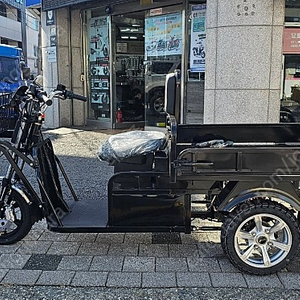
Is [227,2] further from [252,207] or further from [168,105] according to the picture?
[252,207]

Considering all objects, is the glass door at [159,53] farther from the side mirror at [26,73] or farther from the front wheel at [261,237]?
the front wheel at [261,237]

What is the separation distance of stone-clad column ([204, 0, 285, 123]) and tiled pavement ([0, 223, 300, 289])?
310cm

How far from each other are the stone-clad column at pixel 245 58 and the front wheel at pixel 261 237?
11.9 feet

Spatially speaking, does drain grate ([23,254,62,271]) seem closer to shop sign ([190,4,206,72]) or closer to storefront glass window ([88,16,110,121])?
shop sign ([190,4,206,72])

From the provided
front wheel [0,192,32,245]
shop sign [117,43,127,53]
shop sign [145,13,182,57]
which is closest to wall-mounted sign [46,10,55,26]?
shop sign [117,43,127,53]

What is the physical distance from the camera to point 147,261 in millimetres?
3633

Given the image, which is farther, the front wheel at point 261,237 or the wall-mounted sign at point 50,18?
the wall-mounted sign at point 50,18

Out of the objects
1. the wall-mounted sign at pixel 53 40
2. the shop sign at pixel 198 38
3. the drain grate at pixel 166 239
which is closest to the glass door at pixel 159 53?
the shop sign at pixel 198 38

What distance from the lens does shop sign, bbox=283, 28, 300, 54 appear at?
285 inches

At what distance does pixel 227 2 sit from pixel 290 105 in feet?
7.61

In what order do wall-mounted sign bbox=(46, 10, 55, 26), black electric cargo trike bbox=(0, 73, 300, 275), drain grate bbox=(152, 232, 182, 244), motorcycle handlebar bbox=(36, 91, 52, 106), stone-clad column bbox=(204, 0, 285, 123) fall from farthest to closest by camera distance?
1. wall-mounted sign bbox=(46, 10, 55, 26)
2. stone-clad column bbox=(204, 0, 285, 123)
3. drain grate bbox=(152, 232, 182, 244)
4. motorcycle handlebar bbox=(36, 91, 52, 106)
5. black electric cargo trike bbox=(0, 73, 300, 275)

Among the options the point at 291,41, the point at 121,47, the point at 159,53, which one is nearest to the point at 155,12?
the point at 159,53

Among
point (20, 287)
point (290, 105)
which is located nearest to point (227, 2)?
point (290, 105)

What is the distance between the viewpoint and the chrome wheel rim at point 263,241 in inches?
131
